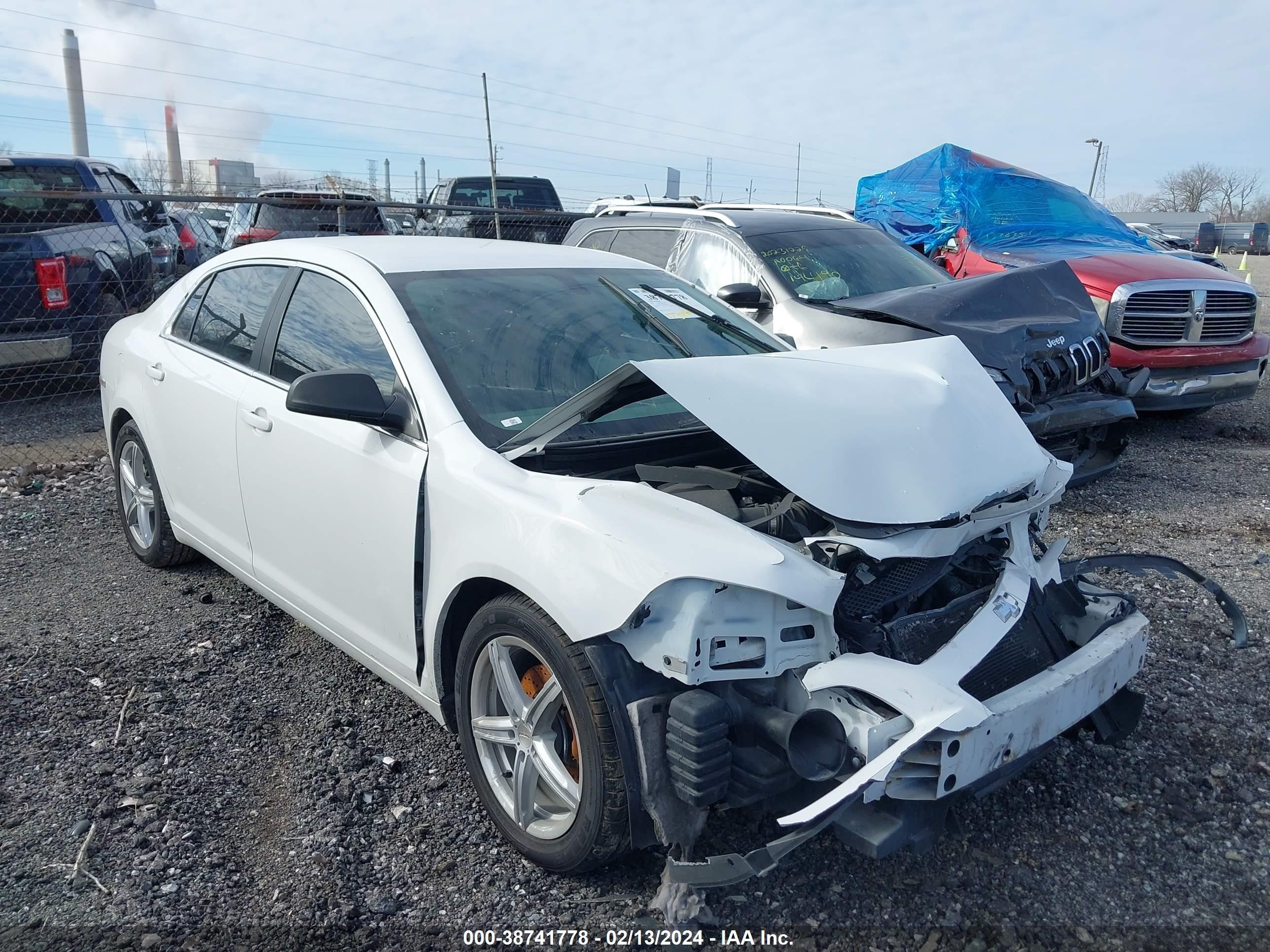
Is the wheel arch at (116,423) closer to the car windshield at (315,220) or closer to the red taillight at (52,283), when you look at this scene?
the red taillight at (52,283)

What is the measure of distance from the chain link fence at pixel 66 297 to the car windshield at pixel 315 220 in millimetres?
1800

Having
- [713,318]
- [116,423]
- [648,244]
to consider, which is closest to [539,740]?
[713,318]

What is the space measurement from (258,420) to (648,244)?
4200 mm

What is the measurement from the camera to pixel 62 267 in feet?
27.1

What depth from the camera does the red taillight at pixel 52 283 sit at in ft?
26.7

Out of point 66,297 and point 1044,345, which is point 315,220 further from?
point 1044,345

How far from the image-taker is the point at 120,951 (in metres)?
2.51

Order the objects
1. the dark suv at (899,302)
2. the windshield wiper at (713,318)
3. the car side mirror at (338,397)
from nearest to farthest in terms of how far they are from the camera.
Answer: the car side mirror at (338,397) < the windshield wiper at (713,318) < the dark suv at (899,302)

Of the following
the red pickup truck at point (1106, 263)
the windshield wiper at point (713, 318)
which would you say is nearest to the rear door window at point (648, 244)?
the red pickup truck at point (1106, 263)

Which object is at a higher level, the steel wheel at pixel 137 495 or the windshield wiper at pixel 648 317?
the windshield wiper at pixel 648 317

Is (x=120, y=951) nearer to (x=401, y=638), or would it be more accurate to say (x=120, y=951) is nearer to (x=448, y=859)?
(x=448, y=859)

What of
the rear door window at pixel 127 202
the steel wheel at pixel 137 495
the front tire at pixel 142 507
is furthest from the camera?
the rear door window at pixel 127 202

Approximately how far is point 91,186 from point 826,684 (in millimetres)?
9721

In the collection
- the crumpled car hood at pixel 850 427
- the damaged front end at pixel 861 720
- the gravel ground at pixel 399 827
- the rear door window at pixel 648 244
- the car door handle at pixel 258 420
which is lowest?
the gravel ground at pixel 399 827
